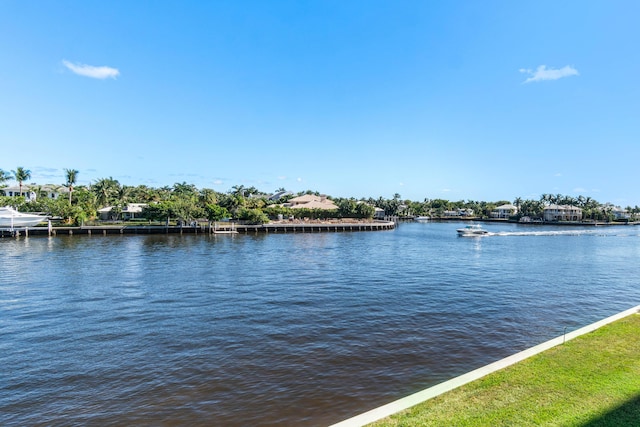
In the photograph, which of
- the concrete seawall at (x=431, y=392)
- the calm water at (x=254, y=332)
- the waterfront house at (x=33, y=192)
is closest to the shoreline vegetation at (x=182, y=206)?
the waterfront house at (x=33, y=192)

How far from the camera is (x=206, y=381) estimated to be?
479 inches

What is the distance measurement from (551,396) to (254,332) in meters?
11.9

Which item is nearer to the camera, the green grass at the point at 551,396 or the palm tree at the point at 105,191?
the green grass at the point at 551,396

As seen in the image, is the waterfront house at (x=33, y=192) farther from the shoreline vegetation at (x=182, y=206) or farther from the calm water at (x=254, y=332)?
the calm water at (x=254, y=332)

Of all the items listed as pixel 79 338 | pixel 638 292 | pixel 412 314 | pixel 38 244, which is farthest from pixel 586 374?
pixel 38 244

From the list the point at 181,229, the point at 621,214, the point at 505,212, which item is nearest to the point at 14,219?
the point at 181,229

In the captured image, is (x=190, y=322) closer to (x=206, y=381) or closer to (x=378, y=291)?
(x=206, y=381)

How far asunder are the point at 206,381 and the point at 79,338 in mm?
7799

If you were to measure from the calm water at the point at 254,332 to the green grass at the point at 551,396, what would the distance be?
2808 millimetres

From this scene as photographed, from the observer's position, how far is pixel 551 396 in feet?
28.3

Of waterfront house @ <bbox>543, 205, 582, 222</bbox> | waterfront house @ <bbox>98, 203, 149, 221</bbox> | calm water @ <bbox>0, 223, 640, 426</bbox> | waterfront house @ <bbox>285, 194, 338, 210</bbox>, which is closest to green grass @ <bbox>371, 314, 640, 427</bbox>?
calm water @ <bbox>0, 223, 640, 426</bbox>

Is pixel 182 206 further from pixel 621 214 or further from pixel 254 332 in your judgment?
pixel 621 214

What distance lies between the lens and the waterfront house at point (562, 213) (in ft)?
526

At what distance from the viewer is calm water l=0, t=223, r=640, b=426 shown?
11.0 m
